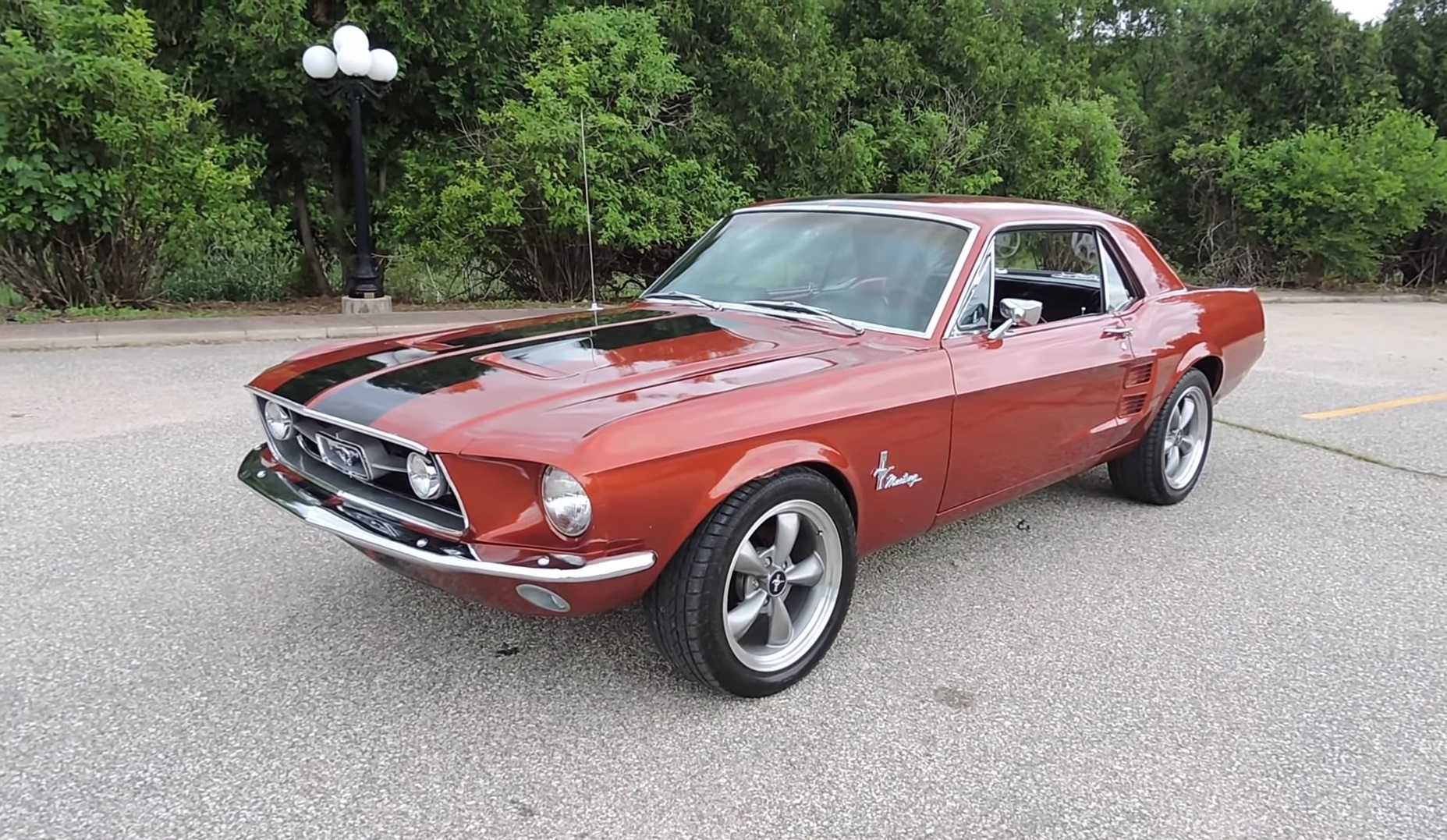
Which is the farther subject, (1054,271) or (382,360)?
(1054,271)

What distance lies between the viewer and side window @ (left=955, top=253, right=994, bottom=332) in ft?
11.4

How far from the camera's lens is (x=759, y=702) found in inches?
112

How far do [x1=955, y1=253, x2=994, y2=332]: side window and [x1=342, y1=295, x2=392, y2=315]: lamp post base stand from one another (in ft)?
28.8

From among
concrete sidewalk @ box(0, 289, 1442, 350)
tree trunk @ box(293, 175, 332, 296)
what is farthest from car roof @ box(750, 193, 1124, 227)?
tree trunk @ box(293, 175, 332, 296)

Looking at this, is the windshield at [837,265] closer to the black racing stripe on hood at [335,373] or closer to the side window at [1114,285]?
the side window at [1114,285]

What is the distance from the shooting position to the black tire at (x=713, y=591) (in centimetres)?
259

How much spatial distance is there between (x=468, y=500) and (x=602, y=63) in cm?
995

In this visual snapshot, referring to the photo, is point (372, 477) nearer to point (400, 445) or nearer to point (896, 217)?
point (400, 445)

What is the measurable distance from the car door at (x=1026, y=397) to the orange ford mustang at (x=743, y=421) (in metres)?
0.01

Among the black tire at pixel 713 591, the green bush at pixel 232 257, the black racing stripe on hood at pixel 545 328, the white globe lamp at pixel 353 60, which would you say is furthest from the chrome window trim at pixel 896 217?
the green bush at pixel 232 257

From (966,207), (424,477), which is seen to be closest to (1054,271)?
(966,207)

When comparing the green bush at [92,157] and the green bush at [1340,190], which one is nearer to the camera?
the green bush at [92,157]

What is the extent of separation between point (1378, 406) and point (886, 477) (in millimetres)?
5929

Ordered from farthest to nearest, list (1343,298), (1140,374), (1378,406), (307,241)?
(1343,298), (307,241), (1378,406), (1140,374)
